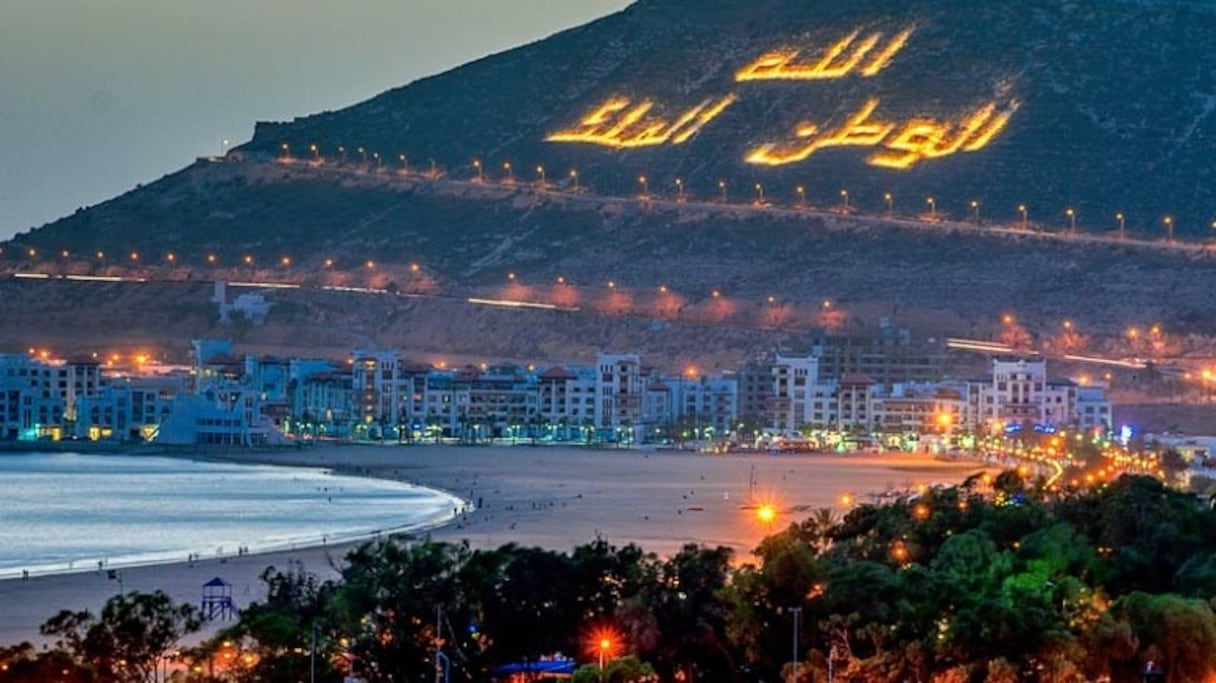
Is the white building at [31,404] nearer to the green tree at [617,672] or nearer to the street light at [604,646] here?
the street light at [604,646]

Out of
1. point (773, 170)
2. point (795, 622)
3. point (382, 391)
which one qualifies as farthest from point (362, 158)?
point (795, 622)

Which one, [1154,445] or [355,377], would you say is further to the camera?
[355,377]

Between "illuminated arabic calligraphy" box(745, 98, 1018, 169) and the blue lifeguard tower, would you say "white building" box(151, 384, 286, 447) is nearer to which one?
"illuminated arabic calligraphy" box(745, 98, 1018, 169)

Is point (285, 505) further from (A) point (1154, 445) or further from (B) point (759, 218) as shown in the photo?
(B) point (759, 218)

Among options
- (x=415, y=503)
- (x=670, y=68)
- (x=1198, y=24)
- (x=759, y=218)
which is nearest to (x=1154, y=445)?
(x=415, y=503)

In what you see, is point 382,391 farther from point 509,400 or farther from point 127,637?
point 127,637

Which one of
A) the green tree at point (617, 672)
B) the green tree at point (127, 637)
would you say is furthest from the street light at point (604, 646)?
the green tree at point (127, 637)

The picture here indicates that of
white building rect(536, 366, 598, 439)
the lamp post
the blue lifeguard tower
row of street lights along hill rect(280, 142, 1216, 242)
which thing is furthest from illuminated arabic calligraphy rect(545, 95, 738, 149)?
the lamp post
